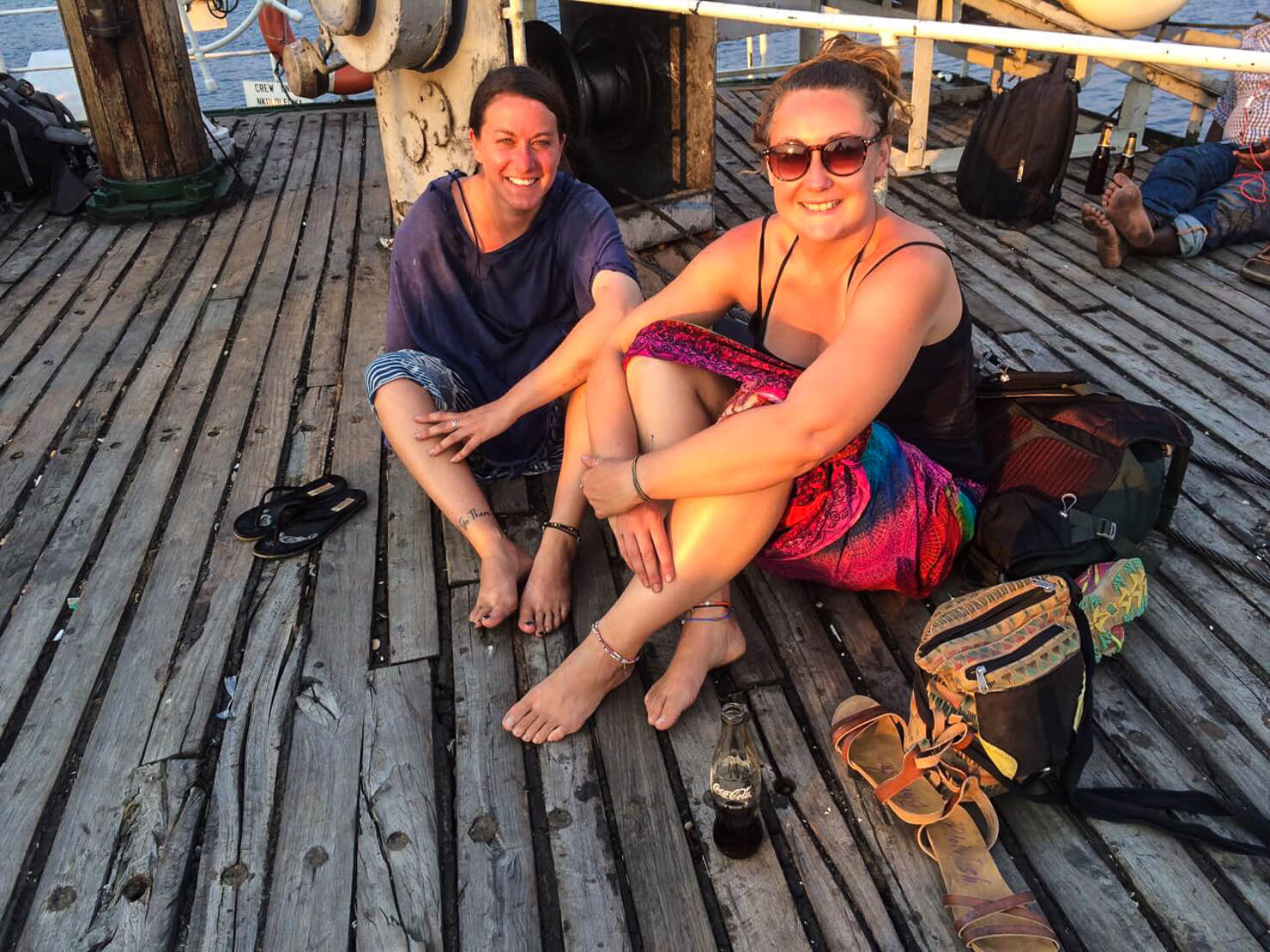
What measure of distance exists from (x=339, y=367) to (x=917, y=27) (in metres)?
2.40

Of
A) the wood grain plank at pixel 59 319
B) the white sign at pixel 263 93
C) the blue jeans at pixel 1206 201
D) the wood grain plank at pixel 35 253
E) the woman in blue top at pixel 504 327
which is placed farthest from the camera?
the white sign at pixel 263 93

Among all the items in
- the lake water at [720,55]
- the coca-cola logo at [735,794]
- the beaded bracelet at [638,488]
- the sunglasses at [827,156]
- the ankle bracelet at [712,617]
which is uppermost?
the sunglasses at [827,156]

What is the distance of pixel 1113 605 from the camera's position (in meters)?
2.17

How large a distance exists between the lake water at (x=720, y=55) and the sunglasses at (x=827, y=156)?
901 centimetres

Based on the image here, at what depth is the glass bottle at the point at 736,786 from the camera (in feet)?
5.57

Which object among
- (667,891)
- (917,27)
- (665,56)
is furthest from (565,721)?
(665,56)

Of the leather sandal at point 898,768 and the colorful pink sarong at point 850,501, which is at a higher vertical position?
the colorful pink sarong at point 850,501

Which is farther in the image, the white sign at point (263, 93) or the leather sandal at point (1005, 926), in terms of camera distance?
the white sign at point (263, 93)

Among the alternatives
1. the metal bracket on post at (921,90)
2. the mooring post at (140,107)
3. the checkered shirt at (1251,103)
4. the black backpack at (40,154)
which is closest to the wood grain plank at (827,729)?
the metal bracket on post at (921,90)

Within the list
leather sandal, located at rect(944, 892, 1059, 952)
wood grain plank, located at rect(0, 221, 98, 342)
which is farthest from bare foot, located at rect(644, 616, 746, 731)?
wood grain plank, located at rect(0, 221, 98, 342)

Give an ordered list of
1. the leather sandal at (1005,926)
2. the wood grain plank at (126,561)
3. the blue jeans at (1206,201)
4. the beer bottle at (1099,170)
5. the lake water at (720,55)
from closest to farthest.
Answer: the leather sandal at (1005,926), the wood grain plank at (126,561), the blue jeans at (1206,201), the beer bottle at (1099,170), the lake water at (720,55)

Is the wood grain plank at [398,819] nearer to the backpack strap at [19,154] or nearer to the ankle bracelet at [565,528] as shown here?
the ankle bracelet at [565,528]

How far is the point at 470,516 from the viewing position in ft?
8.33

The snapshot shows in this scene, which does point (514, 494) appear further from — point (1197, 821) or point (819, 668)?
point (1197, 821)
